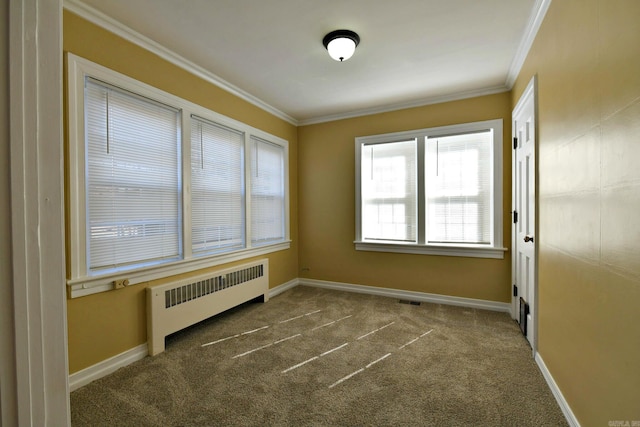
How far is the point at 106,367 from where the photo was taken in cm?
221

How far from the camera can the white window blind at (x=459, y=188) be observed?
3.54 meters

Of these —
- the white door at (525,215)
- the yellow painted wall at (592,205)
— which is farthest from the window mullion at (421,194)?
the yellow painted wall at (592,205)

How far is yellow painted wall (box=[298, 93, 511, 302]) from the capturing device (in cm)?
348

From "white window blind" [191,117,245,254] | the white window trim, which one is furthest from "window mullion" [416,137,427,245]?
the white window trim

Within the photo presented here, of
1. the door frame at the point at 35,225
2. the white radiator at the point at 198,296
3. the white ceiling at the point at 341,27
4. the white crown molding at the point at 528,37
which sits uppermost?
the white ceiling at the point at 341,27

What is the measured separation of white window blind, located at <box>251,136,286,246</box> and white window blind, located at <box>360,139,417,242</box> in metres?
1.25

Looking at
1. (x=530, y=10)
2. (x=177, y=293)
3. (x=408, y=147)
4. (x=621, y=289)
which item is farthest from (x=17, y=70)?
(x=408, y=147)

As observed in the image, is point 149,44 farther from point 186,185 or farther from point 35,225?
point 35,225

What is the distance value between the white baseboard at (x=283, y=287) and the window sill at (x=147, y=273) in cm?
69

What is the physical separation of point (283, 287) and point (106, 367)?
2391 millimetres

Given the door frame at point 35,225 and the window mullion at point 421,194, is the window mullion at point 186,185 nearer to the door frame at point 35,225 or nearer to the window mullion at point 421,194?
the door frame at point 35,225

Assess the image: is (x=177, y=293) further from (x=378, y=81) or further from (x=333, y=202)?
(x=378, y=81)

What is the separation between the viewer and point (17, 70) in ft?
1.40

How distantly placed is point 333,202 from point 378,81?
6.07 feet
